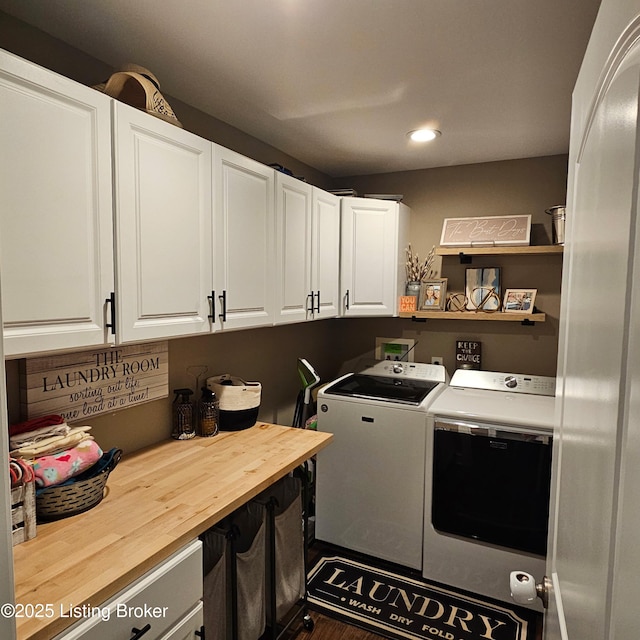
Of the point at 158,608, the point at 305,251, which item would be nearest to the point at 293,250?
the point at 305,251

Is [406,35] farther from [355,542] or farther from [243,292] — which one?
[355,542]

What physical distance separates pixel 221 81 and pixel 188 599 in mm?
1866

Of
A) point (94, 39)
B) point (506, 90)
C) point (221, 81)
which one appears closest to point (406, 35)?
point (506, 90)

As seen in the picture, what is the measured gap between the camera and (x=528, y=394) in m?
2.72

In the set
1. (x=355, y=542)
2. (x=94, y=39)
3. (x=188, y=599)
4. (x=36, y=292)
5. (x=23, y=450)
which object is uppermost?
(x=94, y=39)

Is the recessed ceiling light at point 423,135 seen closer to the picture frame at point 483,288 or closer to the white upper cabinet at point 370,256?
the white upper cabinet at point 370,256

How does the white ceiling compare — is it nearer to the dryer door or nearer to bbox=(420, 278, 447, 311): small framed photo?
bbox=(420, 278, 447, 311): small framed photo

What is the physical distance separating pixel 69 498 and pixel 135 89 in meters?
1.34

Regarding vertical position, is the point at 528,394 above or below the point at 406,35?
below

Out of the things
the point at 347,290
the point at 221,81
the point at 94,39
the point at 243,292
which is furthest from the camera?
the point at 347,290

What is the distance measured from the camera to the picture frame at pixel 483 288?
2939mm

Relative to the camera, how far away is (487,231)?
9.54 ft

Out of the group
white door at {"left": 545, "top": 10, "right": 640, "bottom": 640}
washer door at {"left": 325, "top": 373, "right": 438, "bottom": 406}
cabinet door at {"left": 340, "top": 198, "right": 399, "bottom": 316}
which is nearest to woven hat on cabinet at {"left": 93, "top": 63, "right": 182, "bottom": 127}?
white door at {"left": 545, "top": 10, "right": 640, "bottom": 640}

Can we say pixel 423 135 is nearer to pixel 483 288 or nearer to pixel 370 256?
pixel 370 256
